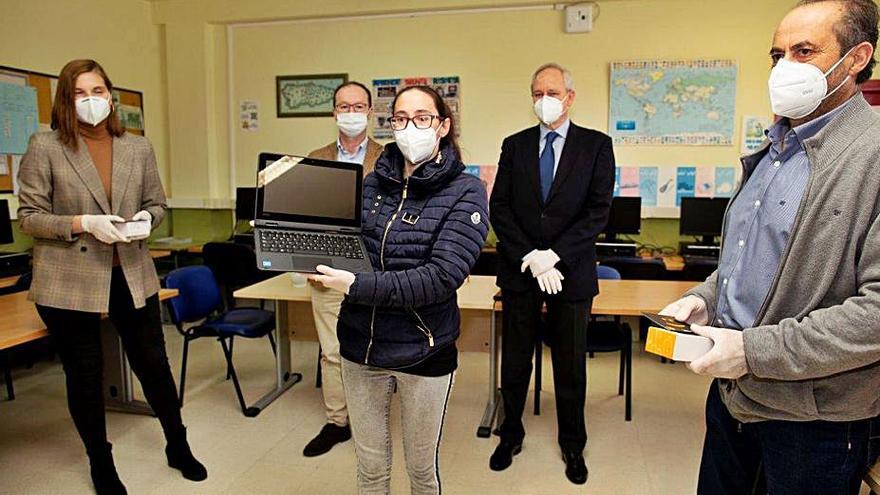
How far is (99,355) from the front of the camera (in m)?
2.25

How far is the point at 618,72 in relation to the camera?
4727mm

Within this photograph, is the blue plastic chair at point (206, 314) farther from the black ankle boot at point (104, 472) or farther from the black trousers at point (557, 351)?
the black trousers at point (557, 351)

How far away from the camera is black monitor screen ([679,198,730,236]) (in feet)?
15.0

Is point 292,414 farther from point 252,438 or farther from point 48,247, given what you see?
point 48,247

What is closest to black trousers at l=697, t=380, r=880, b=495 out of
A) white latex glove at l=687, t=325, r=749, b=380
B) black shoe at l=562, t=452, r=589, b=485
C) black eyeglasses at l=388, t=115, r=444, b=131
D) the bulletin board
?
white latex glove at l=687, t=325, r=749, b=380

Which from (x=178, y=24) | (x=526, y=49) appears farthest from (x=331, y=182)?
(x=178, y=24)

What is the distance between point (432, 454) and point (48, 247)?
1.58 meters

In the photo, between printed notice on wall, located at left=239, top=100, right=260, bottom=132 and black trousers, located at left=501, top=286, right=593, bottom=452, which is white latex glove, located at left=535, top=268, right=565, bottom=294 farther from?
printed notice on wall, located at left=239, top=100, right=260, bottom=132

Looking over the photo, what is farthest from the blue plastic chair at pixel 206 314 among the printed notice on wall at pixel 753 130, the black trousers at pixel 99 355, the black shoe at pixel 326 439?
the printed notice on wall at pixel 753 130

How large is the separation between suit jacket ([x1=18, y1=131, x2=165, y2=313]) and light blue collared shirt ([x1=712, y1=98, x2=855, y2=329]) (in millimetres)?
2042

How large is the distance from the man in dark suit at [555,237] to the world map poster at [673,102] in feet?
8.32

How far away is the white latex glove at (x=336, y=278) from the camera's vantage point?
56.6 inches

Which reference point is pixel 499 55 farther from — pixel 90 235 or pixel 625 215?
pixel 90 235

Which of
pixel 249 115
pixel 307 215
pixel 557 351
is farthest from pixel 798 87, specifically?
pixel 249 115
